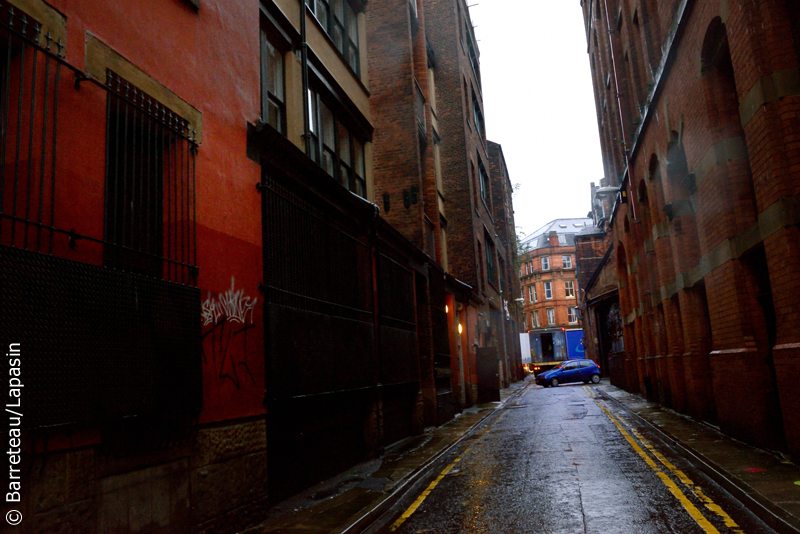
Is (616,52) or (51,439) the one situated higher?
(616,52)

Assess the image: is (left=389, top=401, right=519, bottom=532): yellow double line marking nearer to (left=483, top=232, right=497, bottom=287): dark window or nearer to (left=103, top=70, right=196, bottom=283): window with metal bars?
(left=103, top=70, right=196, bottom=283): window with metal bars

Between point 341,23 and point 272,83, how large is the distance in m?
5.00

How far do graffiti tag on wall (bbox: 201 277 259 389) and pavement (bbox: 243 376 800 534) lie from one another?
1.85 m

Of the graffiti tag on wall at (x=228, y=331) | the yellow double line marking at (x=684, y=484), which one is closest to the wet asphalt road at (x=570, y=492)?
the yellow double line marking at (x=684, y=484)

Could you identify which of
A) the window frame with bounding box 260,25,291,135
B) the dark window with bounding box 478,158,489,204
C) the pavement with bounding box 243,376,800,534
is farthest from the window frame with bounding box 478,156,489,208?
the window frame with bounding box 260,25,291,135

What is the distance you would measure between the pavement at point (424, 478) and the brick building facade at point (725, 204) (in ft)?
1.98

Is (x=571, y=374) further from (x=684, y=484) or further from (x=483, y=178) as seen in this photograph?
(x=684, y=484)

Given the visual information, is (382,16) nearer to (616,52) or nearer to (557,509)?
(616,52)

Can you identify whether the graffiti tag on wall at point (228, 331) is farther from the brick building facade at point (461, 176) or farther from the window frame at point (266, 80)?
the brick building facade at point (461, 176)

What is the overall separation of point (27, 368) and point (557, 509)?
5810 mm

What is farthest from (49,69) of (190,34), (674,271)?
(674,271)

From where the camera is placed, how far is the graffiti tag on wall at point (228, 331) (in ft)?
22.4

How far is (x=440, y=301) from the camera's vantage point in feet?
65.5

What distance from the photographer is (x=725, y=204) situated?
35.8ft
